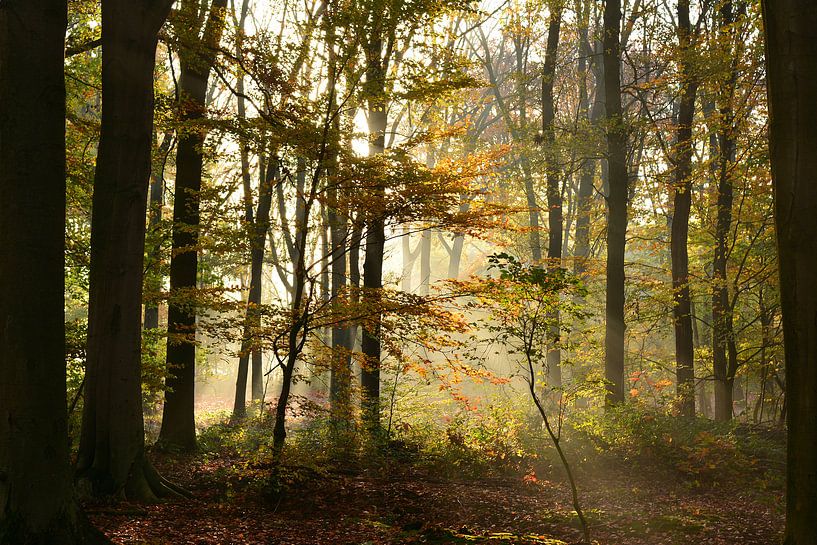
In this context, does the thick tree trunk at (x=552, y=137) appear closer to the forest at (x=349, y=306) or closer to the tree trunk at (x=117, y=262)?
the forest at (x=349, y=306)

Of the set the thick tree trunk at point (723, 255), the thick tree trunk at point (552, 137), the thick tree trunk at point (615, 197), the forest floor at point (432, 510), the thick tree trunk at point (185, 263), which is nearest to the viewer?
the forest floor at point (432, 510)

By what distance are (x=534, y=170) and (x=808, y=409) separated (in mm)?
11763

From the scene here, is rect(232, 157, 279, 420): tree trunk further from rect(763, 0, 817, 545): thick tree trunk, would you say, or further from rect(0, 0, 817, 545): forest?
rect(763, 0, 817, 545): thick tree trunk

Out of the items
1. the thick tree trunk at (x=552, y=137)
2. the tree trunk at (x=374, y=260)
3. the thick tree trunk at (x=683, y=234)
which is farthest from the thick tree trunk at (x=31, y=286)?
the thick tree trunk at (x=683, y=234)

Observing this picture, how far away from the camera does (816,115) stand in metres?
Answer: 4.17

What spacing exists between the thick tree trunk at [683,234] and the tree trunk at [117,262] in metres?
11.1

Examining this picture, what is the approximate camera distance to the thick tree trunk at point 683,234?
13.4 meters

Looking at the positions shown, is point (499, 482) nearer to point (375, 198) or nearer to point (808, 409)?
point (375, 198)

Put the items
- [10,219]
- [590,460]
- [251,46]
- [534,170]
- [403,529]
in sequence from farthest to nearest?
[534,170], [590,460], [251,46], [403,529], [10,219]

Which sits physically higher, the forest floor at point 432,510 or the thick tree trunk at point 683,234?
the thick tree trunk at point 683,234

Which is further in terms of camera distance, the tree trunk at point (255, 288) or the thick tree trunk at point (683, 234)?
the thick tree trunk at point (683, 234)

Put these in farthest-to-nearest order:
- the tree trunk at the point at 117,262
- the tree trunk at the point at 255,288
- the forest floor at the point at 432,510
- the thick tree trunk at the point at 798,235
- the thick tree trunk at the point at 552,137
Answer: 1. the thick tree trunk at the point at 552,137
2. the tree trunk at the point at 255,288
3. the tree trunk at the point at 117,262
4. the forest floor at the point at 432,510
5. the thick tree trunk at the point at 798,235

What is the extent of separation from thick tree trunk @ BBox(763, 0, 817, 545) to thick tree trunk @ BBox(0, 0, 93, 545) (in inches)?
193

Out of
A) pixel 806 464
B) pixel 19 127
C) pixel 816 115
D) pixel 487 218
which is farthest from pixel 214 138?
pixel 806 464
